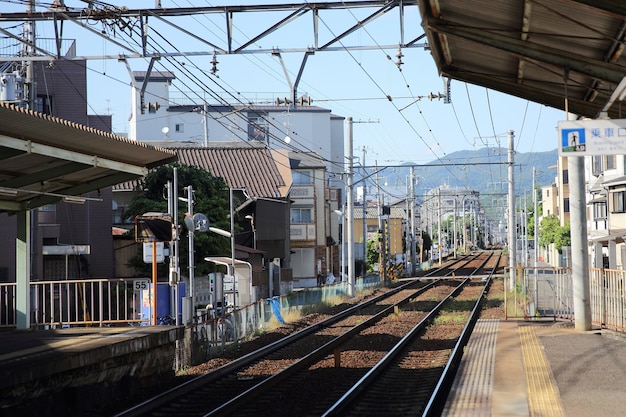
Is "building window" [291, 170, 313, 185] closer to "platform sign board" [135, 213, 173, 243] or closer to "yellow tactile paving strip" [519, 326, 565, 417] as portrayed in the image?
"platform sign board" [135, 213, 173, 243]

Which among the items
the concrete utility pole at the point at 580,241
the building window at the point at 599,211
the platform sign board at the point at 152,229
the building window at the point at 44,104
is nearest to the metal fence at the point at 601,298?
the concrete utility pole at the point at 580,241

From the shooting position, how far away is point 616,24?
934cm

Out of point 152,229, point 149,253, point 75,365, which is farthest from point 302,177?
point 75,365

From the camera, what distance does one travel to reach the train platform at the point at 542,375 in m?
9.71

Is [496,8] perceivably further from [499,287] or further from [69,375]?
[499,287]

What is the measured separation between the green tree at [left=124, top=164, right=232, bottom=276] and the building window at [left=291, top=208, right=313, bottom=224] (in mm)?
19293

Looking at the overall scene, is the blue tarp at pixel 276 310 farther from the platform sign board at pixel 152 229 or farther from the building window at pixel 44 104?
the building window at pixel 44 104

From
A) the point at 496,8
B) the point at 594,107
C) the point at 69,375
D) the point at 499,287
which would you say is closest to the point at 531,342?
the point at 594,107

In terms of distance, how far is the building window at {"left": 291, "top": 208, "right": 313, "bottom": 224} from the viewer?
5256 centimetres

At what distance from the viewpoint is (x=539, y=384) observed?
36.8ft

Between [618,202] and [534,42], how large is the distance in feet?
97.6

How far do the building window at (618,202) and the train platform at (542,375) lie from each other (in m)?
22.3

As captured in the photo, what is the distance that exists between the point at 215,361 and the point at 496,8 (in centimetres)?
819

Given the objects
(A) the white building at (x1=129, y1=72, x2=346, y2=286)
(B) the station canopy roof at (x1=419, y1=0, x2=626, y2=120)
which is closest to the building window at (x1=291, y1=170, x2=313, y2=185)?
(A) the white building at (x1=129, y1=72, x2=346, y2=286)
